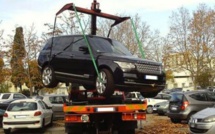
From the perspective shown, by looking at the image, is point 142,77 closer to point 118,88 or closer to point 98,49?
point 118,88

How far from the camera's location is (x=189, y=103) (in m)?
16.7

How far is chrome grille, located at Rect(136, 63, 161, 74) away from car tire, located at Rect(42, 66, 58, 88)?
284cm

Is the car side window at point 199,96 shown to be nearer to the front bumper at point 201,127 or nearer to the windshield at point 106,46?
the front bumper at point 201,127

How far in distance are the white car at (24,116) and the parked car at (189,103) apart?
615cm

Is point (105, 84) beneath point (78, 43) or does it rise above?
beneath

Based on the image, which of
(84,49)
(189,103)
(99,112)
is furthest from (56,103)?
(99,112)

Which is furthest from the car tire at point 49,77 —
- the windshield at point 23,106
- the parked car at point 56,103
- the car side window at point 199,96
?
the car side window at point 199,96

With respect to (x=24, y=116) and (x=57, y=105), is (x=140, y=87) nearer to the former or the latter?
(x=24, y=116)

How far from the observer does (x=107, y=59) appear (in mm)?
9633

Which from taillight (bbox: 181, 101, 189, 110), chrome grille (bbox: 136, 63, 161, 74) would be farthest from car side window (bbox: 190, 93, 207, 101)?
chrome grille (bbox: 136, 63, 161, 74)

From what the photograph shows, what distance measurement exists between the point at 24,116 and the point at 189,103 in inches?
289

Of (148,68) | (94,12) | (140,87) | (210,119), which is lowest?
(210,119)

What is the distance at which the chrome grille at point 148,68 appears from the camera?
9586 millimetres

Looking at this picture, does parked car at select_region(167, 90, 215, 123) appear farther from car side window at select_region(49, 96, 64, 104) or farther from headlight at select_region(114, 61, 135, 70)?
headlight at select_region(114, 61, 135, 70)
